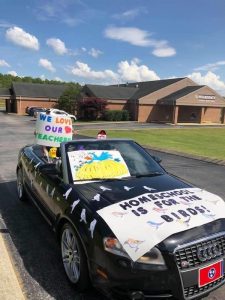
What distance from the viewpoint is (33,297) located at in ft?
10.7

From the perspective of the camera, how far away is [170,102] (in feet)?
146

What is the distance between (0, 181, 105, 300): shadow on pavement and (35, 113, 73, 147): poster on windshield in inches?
55.1

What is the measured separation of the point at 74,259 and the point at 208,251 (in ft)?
4.62

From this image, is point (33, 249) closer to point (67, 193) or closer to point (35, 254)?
point (35, 254)

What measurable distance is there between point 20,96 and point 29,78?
8369 cm

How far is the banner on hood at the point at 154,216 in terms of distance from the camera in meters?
2.85

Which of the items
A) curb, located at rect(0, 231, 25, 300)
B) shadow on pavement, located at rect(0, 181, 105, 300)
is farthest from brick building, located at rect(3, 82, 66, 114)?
curb, located at rect(0, 231, 25, 300)

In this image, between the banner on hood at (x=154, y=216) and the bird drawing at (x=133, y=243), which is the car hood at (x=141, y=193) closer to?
the banner on hood at (x=154, y=216)

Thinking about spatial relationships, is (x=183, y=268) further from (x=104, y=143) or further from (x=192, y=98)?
(x=192, y=98)

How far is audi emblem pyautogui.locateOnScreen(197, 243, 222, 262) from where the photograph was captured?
2.90 metres

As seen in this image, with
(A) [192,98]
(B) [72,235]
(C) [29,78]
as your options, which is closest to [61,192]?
(B) [72,235]

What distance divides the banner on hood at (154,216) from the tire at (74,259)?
47cm

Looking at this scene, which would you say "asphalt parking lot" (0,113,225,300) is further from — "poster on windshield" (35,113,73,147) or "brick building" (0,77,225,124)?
"brick building" (0,77,225,124)

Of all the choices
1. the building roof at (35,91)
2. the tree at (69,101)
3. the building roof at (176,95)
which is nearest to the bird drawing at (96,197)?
the building roof at (176,95)
